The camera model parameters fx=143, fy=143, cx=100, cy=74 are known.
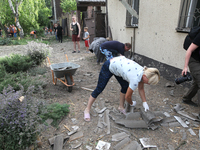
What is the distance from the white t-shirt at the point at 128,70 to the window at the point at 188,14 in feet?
8.10

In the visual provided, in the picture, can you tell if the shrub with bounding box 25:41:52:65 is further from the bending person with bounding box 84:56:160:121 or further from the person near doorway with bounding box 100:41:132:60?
the bending person with bounding box 84:56:160:121

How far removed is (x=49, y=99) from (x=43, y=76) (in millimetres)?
1720

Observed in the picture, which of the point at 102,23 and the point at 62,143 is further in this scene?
the point at 102,23

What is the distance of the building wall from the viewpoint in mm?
4141

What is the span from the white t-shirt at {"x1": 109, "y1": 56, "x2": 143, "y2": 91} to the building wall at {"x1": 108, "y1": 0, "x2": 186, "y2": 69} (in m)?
2.44

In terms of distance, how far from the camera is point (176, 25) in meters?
4.12

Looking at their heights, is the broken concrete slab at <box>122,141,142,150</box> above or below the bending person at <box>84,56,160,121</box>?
below

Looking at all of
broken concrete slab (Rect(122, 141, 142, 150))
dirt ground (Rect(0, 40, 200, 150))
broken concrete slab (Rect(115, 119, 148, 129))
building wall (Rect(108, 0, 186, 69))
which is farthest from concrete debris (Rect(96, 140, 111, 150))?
building wall (Rect(108, 0, 186, 69))

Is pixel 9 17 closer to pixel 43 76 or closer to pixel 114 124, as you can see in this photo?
pixel 43 76

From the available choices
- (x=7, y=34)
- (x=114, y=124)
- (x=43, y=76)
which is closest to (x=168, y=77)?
(x=114, y=124)

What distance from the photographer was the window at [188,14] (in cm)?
385

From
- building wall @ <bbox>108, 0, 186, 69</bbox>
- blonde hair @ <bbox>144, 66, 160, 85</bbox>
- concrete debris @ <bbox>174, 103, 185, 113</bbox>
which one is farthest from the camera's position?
building wall @ <bbox>108, 0, 186, 69</bbox>

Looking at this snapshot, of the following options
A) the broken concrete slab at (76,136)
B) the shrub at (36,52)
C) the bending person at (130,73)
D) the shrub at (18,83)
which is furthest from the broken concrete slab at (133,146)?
the shrub at (36,52)

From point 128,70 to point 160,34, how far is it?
3122mm
